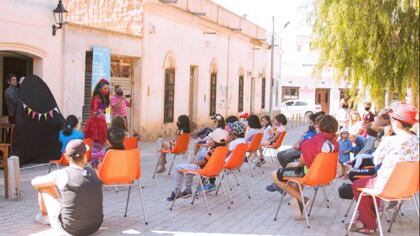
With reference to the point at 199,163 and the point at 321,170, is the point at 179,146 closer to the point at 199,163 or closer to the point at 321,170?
the point at 199,163

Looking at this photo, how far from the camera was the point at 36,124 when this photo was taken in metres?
11.9

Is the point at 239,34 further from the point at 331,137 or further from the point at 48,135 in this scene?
the point at 331,137

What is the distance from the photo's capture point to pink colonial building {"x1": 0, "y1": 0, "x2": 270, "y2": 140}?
13.8m

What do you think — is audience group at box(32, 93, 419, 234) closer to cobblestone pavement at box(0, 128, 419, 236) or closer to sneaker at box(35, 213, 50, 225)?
sneaker at box(35, 213, 50, 225)

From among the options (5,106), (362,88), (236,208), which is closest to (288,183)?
(236,208)

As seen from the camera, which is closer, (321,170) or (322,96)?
(321,170)

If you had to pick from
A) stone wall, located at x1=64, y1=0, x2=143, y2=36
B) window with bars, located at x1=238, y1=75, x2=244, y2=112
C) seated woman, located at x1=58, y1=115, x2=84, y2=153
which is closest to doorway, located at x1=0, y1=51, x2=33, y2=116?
seated woman, located at x1=58, y1=115, x2=84, y2=153

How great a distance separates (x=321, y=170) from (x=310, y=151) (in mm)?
261

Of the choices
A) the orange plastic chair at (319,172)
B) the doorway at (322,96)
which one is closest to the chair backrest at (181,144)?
the orange plastic chair at (319,172)

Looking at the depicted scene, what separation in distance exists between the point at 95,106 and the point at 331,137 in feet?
16.5

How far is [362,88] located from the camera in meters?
12.8

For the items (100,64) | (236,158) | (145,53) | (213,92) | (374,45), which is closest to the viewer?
(236,158)

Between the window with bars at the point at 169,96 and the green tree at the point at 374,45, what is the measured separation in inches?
362

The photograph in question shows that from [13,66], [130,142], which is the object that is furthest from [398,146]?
[13,66]
